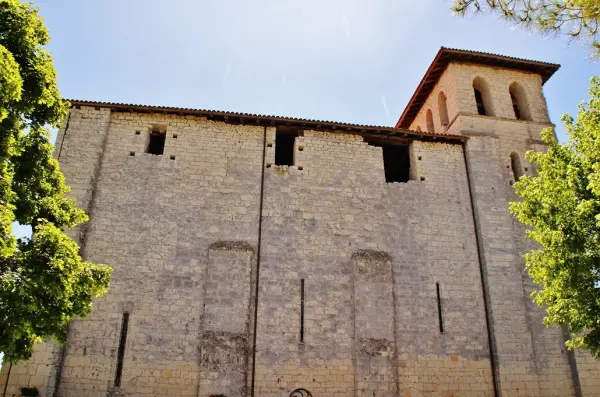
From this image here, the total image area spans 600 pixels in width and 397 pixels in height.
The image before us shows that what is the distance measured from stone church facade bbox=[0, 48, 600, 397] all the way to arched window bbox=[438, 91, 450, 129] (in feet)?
7.19

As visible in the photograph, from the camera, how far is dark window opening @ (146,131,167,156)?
13672 mm

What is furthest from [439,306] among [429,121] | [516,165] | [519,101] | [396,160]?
[519,101]

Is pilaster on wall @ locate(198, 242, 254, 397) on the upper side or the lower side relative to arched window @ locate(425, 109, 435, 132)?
lower

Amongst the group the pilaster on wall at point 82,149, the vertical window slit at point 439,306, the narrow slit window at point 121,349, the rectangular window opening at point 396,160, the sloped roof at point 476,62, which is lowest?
the narrow slit window at point 121,349

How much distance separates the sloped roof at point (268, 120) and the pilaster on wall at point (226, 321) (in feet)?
12.6

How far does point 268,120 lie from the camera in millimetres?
13648

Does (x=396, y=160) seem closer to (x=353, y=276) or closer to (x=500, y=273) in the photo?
(x=500, y=273)

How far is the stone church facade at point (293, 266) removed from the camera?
10664 millimetres

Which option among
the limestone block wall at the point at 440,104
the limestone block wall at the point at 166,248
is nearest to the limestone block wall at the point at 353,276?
the limestone block wall at the point at 166,248

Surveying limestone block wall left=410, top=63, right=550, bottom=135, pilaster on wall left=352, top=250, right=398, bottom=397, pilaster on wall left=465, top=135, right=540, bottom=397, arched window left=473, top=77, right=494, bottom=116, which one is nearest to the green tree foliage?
pilaster on wall left=465, top=135, right=540, bottom=397

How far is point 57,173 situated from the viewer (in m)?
8.58

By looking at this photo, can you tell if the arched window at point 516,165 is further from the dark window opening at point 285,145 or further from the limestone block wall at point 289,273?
the dark window opening at point 285,145

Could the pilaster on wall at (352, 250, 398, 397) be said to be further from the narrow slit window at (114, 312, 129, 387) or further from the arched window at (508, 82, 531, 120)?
the arched window at (508, 82, 531, 120)

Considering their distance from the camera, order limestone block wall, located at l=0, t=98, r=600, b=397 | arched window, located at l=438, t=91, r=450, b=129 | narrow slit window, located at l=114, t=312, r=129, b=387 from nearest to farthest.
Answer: narrow slit window, located at l=114, t=312, r=129, b=387, limestone block wall, located at l=0, t=98, r=600, b=397, arched window, located at l=438, t=91, r=450, b=129
